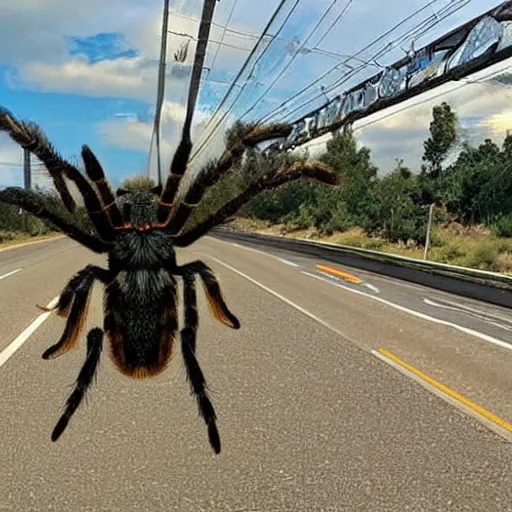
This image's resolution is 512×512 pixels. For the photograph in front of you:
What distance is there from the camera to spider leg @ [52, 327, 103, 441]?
1.65 metres

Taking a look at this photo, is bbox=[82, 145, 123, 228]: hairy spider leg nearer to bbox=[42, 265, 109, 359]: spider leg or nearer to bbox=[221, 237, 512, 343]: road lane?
bbox=[42, 265, 109, 359]: spider leg

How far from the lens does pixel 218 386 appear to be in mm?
11414

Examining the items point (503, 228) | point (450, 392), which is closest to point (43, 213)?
point (450, 392)

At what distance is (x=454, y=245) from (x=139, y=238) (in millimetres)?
38678

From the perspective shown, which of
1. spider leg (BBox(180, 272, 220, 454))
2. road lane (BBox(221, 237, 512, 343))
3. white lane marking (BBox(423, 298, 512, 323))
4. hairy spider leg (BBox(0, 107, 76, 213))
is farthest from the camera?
white lane marking (BBox(423, 298, 512, 323))

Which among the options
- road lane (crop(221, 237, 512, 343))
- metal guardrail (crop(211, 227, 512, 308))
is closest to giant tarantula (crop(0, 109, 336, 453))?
road lane (crop(221, 237, 512, 343))

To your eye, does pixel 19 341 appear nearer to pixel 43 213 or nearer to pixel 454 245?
pixel 43 213

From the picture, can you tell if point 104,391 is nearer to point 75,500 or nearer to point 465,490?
point 75,500

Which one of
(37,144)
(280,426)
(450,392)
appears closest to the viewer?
(37,144)

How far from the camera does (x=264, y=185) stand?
1663mm

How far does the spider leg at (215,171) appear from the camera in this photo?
1635 mm

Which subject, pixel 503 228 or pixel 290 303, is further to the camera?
pixel 503 228

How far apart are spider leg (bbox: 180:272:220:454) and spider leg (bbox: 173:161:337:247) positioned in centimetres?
10

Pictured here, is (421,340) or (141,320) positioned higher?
(141,320)
